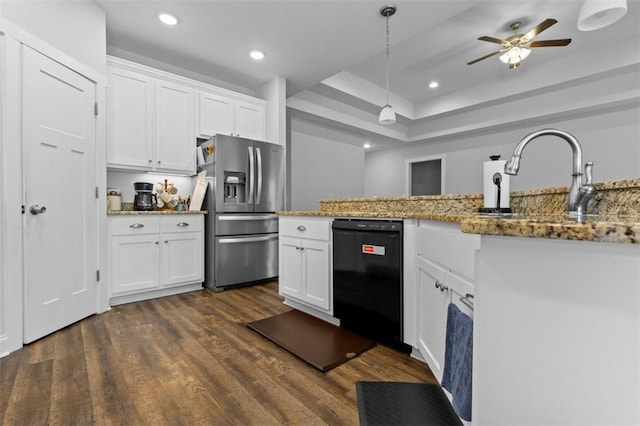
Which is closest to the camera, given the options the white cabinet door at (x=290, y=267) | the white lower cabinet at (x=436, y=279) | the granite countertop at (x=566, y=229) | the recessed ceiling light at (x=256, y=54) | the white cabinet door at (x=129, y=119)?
the granite countertop at (x=566, y=229)

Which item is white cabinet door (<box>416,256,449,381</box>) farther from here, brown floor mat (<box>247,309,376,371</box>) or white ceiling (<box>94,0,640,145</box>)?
white ceiling (<box>94,0,640,145</box>)

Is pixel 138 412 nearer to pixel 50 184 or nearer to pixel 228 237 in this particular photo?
pixel 50 184

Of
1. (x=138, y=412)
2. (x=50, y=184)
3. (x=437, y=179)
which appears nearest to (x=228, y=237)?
(x=50, y=184)

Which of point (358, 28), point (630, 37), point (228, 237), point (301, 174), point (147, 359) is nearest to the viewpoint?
point (147, 359)

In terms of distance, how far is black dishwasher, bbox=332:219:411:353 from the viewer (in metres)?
1.84

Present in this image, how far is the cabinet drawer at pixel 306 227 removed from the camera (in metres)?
2.30

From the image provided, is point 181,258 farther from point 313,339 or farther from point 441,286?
point 441,286

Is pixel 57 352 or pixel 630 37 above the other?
pixel 630 37

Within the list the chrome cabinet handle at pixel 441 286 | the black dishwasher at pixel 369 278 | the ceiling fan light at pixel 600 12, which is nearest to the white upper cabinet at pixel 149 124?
the black dishwasher at pixel 369 278

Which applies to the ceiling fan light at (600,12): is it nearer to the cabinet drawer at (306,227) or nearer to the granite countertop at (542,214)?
the granite countertop at (542,214)

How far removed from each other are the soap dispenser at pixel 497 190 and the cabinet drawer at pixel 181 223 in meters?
2.88

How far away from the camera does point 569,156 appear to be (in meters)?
4.71

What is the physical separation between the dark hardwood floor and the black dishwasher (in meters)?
0.17

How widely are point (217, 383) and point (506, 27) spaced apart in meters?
4.53
